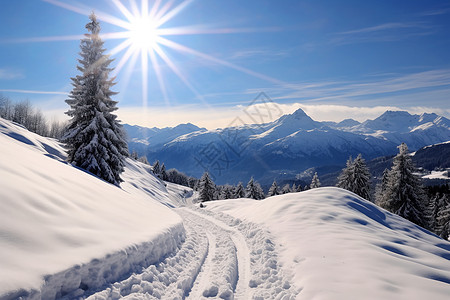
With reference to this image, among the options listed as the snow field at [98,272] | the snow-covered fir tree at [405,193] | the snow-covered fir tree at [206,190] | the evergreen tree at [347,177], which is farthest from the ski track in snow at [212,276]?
the snow-covered fir tree at [206,190]

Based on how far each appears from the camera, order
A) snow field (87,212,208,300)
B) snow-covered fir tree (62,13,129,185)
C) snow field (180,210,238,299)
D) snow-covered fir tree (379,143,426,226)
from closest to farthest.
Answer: snow field (87,212,208,300) < snow field (180,210,238,299) < snow-covered fir tree (62,13,129,185) < snow-covered fir tree (379,143,426,226)

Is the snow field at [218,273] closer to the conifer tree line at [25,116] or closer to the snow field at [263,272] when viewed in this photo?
the snow field at [263,272]

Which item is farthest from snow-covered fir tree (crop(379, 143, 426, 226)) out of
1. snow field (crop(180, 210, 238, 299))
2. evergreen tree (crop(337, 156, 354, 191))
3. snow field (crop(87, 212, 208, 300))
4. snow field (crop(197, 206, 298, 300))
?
snow field (crop(87, 212, 208, 300))

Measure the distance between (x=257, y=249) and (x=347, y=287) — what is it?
4675 mm

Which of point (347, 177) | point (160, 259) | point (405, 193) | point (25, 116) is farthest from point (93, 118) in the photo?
point (25, 116)

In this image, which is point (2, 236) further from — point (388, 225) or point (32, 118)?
point (32, 118)

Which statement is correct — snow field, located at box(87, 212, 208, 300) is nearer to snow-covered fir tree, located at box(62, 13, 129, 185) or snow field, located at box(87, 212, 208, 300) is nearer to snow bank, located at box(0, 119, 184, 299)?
snow bank, located at box(0, 119, 184, 299)

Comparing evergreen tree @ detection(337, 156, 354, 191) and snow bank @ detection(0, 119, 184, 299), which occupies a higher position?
evergreen tree @ detection(337, 156, 354, 191)

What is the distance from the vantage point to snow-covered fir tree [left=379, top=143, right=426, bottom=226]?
26500 mm

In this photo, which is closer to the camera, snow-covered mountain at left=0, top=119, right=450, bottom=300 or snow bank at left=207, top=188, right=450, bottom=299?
snow-covered mountain at left=0, top=119, right=450, bottom=300

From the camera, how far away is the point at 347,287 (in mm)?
6180

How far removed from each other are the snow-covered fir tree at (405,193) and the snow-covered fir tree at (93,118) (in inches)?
1215

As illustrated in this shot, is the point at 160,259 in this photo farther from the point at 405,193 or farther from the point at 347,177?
the point at 347,177

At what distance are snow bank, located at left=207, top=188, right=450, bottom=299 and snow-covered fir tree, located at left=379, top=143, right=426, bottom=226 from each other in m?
12.6
